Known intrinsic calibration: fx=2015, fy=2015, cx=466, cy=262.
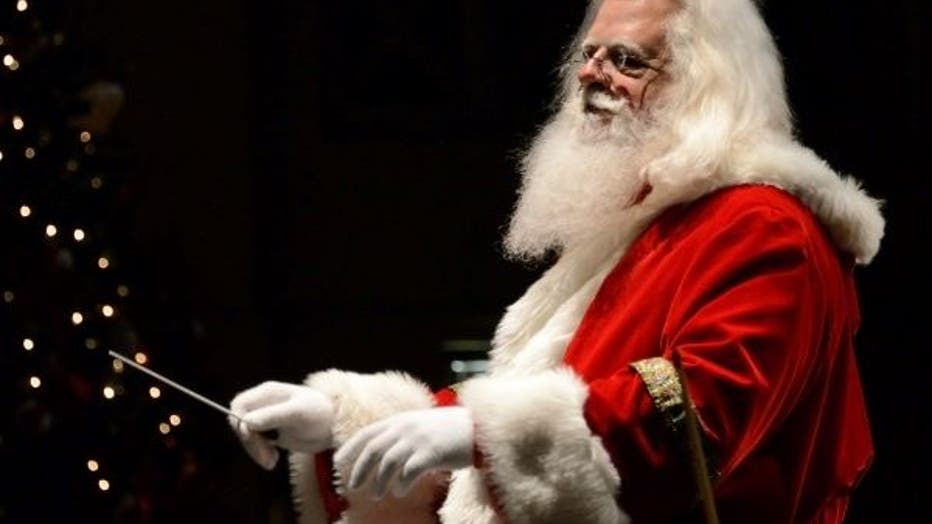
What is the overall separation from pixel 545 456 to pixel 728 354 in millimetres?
258

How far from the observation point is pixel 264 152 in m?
6.25

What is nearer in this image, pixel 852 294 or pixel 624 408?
pixel 624 408

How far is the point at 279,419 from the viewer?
269 cm

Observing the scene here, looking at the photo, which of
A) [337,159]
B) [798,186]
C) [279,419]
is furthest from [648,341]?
[337,159]

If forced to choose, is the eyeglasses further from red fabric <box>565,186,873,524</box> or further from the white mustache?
red fabric <box>565,186,873,524</box>

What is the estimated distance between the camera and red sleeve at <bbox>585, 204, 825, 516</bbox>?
96.3 inches

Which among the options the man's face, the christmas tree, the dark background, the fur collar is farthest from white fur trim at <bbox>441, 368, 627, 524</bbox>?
the dark background

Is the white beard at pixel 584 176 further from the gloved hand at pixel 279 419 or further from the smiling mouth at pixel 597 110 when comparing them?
the gloved hand at pixel 279 419

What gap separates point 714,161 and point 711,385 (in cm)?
37

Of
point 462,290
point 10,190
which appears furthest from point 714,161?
point 462,290

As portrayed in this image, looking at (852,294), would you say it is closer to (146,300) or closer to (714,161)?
(714,161)

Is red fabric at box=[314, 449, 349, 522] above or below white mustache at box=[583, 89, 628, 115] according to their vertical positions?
below

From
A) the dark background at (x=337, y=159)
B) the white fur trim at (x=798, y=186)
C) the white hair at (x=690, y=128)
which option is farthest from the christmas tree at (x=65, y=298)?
the dark background at (x=337, y=159)

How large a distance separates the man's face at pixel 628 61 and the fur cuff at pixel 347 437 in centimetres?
50
